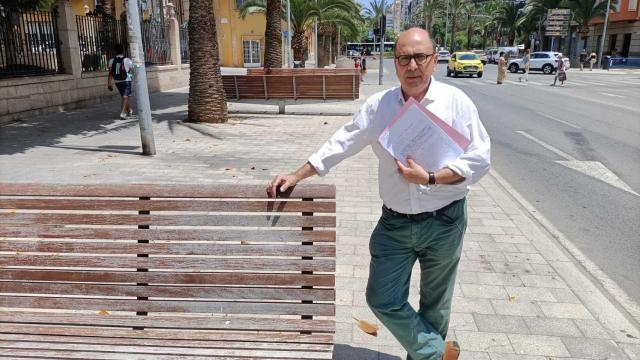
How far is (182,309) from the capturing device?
2.39m

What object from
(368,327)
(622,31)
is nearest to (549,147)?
(368,327)

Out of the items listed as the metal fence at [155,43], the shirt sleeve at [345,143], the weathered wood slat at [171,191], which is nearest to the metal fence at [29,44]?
the metal fence at [155,43]

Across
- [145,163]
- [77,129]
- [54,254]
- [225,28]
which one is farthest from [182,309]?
[225,28]

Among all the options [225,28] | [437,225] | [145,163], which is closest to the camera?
[437,225]

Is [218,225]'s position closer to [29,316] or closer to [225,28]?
[29,316]

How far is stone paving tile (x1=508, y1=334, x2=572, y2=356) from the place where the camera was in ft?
9.68

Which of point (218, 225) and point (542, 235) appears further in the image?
point (542, 235)

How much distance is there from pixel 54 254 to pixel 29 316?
1.14 ft

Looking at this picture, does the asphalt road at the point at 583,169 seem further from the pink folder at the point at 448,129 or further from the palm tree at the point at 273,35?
the palm tree at the point at 273,35

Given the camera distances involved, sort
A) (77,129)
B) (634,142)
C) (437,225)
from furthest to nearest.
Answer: (77,129) → (634,142) → (437,225)

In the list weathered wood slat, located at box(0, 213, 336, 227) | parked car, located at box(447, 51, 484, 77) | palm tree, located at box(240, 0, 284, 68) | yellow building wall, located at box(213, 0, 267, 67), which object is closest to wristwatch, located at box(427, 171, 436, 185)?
weathered wood slat, located at box(0, 213, 336, 227)

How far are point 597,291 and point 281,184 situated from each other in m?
2.89

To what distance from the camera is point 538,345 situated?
119 inches

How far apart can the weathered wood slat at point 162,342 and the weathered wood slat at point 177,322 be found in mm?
71
